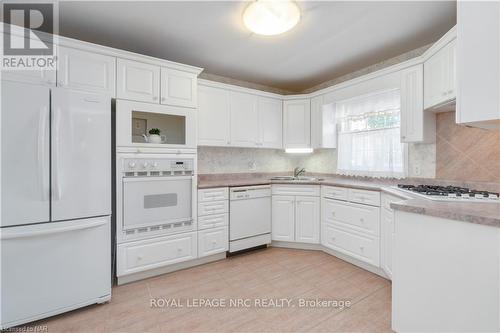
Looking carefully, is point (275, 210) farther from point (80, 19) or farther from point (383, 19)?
point (80, 19)

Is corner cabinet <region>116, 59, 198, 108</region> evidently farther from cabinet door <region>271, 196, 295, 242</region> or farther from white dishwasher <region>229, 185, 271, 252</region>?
cabinet door <region>271, 196, 295, 242</region>

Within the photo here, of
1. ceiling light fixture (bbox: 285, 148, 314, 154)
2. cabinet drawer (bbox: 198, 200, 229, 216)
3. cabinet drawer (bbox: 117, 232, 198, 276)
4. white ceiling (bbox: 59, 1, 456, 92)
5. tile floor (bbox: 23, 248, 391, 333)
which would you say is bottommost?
tile floor (bbox: 23, 248, 391, 333)

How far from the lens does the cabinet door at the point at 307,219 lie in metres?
3.16

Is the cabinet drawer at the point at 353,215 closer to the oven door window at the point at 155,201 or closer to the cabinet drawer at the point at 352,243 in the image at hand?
the cabinet drawer at the point at 352,243

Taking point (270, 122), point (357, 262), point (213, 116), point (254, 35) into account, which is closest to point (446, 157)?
point (357, 262)

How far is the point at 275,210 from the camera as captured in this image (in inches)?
131

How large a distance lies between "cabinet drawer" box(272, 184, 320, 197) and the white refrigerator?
6.75 feet

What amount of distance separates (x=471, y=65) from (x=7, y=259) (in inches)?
117

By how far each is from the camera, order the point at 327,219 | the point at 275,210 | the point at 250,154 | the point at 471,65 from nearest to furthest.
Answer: the point at 471,65
the point at 327,219
the point at 275,210
the point at 250,154

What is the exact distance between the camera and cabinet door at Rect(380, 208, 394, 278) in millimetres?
2254

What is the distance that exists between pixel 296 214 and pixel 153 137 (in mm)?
2051

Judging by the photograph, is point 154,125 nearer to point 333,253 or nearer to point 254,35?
point 254,35

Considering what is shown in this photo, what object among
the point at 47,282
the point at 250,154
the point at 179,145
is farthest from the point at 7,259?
the point at 250,154

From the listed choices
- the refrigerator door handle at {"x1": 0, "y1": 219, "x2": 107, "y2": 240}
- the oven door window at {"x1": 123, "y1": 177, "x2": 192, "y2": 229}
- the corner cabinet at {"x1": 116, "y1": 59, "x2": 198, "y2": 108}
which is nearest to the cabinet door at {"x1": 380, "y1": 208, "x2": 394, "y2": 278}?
the oven door window at {"x1": 123, "y1": 177, "x2": 192, "y2": 229}
